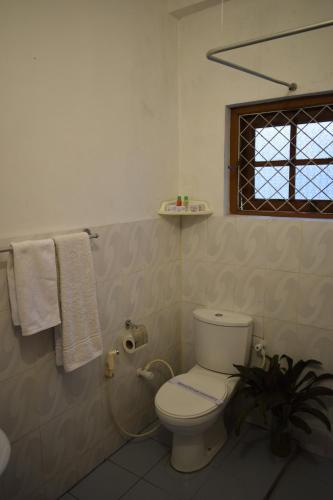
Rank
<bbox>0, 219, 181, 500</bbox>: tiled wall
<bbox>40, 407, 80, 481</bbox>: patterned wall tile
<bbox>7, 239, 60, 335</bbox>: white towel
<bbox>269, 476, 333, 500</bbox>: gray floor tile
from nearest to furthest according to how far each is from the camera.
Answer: <bbox>7, 239, 60, 335</bbox>: white towel < <bbox>0, 219, 181, 500</bbox>: tiled wall < <bbox>40, 407, 80, 481</bbox>: patterned wall tile < <bbox>269, 476, 333, 500</bbox>: gray floor tile

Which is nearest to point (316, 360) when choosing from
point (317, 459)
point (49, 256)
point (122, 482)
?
point (317, 459)

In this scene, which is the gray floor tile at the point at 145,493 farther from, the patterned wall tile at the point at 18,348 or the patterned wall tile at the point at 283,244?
the patterned wall tile at the point at 283,244

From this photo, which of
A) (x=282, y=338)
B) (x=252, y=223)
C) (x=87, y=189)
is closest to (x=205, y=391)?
(x=282, y=338)

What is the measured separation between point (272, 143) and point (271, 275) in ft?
2.59

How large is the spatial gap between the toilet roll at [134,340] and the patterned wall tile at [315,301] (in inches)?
35.6

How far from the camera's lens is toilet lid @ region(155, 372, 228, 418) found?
75.8 inches

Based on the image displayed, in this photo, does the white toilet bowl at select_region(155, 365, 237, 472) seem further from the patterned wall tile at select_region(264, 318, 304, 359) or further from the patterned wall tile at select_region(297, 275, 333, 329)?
the patterned wall tile at select_region(297, 275, 333, 329)

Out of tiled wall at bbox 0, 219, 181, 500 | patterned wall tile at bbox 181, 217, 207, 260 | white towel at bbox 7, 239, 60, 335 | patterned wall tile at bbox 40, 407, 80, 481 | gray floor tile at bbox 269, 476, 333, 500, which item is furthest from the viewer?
patterned wall tile at bbox 181, 217, 207, 260

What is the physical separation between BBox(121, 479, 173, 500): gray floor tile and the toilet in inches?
6.9

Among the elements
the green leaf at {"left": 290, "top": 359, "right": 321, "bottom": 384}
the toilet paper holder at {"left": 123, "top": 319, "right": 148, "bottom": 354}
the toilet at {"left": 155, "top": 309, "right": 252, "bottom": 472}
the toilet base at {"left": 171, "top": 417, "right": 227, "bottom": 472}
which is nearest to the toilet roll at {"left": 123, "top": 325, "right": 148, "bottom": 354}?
the toilet paper holder at {"left": 123, "top": 319, "right": 148, "bottom": 354}

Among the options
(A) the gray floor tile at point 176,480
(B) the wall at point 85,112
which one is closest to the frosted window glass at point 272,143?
(B) the wall at point 85,112

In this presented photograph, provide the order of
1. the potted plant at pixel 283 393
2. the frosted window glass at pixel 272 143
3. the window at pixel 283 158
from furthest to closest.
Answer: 1. the frosted window glass at pixel 272 143
2. the window at pixel 283 158
3. the potted plant at pixel 283 393

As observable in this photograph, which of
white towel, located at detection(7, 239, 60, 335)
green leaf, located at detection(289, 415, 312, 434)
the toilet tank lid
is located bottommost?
green leaf, located at detection(289, 415, 312, 434)

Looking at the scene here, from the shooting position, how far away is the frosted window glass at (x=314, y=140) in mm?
2059
